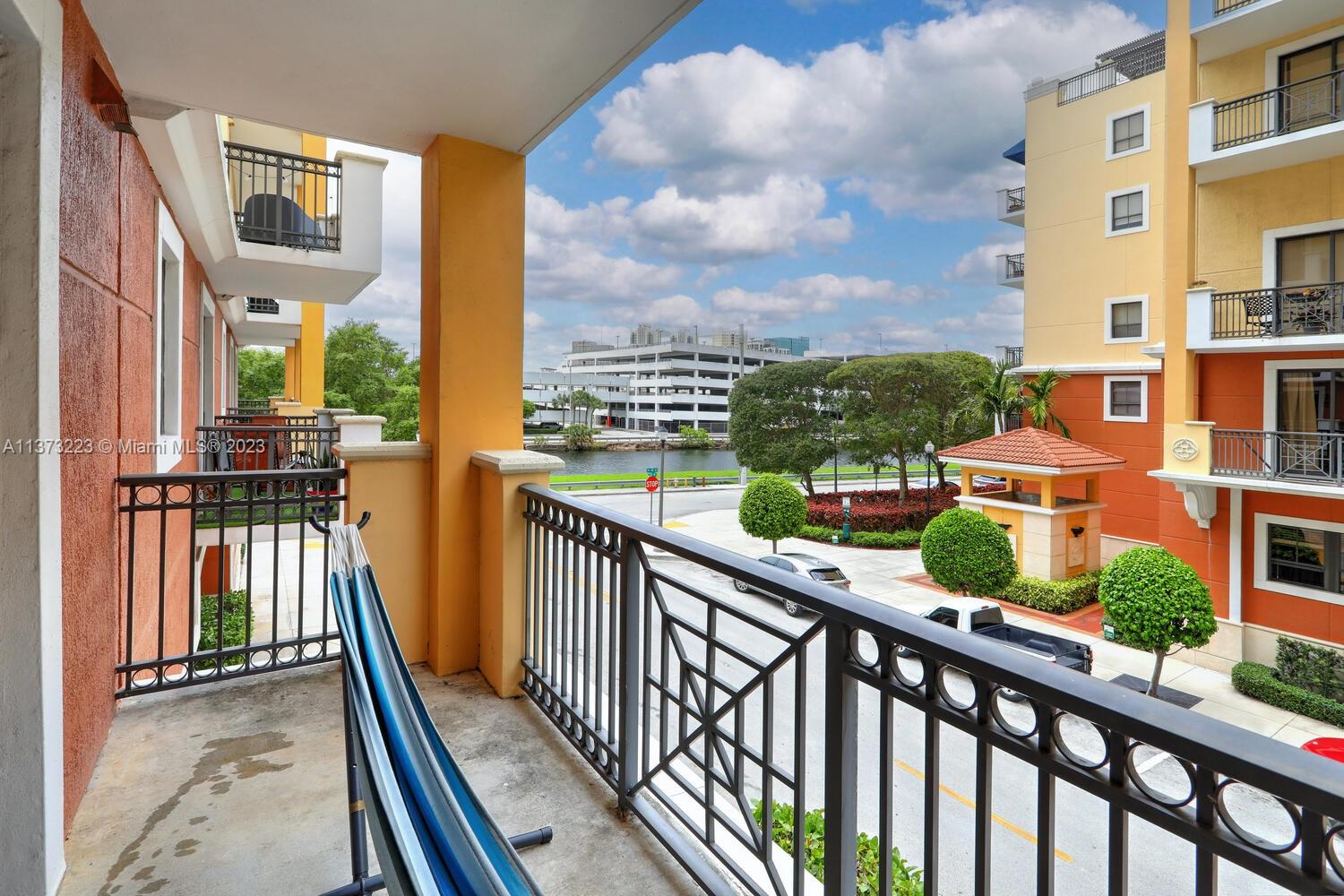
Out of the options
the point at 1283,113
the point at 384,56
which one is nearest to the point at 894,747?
the point at 384,56

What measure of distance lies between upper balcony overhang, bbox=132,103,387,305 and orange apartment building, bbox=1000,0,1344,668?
20.4 ft

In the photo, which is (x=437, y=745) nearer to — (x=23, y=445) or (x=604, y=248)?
(x=23, y=445)

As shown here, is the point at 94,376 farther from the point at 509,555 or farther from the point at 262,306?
the point at 262,306

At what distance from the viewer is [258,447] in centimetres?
607

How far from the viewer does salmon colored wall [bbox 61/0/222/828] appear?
1.65 meters

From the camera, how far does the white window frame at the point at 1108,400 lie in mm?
7094

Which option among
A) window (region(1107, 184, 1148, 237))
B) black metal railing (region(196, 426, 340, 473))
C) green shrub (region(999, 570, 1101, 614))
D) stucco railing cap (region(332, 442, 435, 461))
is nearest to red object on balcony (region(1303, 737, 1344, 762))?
stucco railing cap (region(332, 442, 435, 461))

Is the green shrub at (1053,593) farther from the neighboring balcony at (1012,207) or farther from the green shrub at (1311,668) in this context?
the neighboring balcony at (1012,207)

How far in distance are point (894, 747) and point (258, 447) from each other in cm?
678

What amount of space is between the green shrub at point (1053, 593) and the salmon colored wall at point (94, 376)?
380 inches

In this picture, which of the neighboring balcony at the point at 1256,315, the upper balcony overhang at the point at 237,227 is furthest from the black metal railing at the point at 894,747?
the neighboring balcony at the point at 1256,315

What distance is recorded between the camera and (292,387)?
12914 mm

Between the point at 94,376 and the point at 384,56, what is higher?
the point at 384,56

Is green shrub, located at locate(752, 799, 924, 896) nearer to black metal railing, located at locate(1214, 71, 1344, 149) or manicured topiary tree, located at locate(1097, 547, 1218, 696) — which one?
manicured topiary tree, located at locate(1097, 547, 1218, 696)
